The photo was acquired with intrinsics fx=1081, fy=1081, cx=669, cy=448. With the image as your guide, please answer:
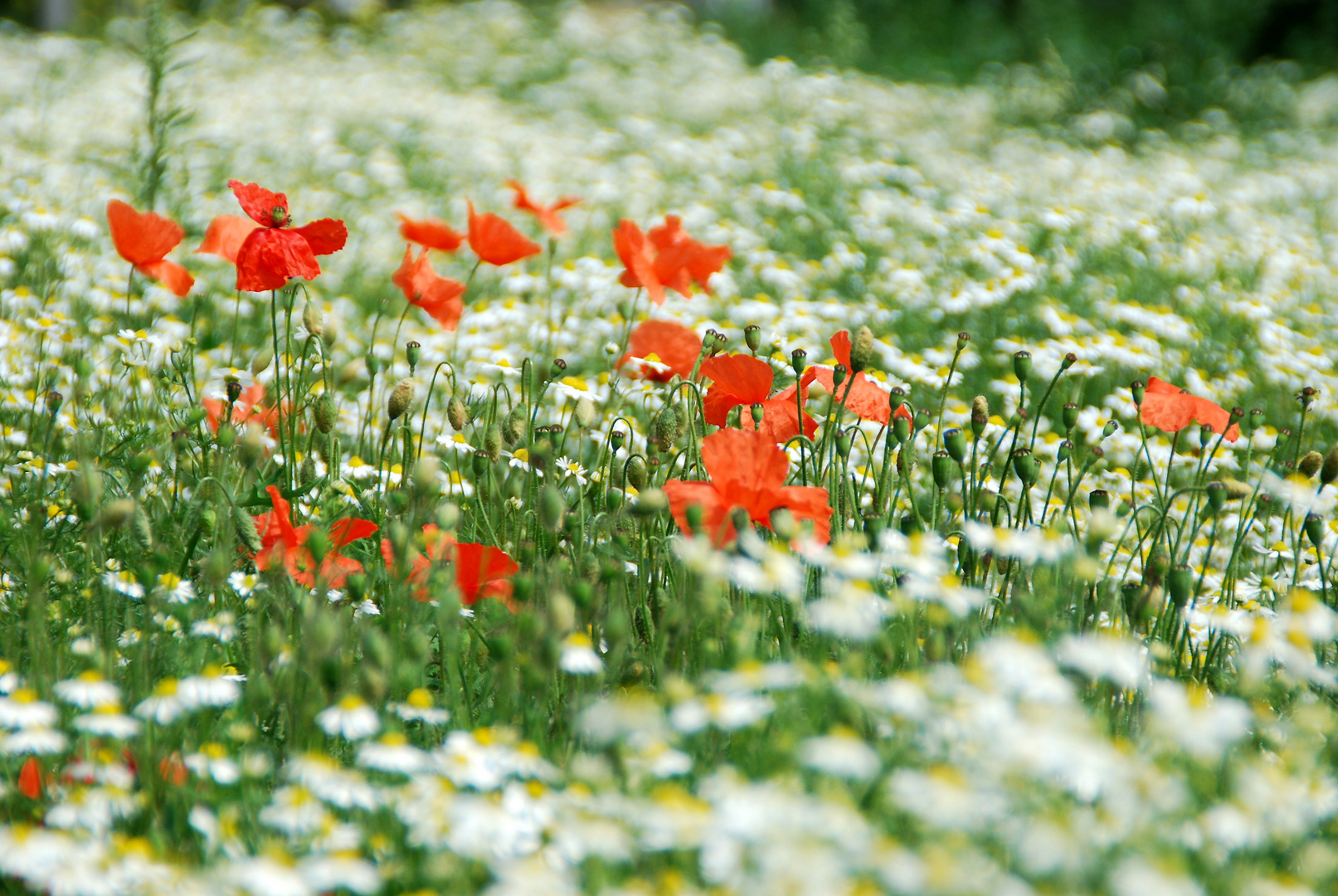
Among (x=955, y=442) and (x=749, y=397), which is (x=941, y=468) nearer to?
(x=955, y=442)

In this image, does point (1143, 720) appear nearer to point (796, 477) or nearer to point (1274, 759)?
point (1274, 759)

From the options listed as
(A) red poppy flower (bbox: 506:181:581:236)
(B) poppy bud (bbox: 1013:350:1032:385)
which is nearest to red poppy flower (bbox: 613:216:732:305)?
(A) red poppy flower (bbox: 506:181:581:236)

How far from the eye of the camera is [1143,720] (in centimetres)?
183

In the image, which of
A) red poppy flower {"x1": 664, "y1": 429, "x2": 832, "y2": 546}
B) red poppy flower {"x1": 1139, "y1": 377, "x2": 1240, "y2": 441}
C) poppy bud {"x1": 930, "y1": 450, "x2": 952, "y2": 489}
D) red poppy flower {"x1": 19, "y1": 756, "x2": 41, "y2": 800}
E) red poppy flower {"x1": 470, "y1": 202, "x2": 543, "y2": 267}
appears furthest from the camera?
red poppy flower {"x1": 470, "y1": 202, "x2": 543, "y2": 267}

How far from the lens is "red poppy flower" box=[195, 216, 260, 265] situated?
2297 mm

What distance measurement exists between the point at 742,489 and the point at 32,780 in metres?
1.10

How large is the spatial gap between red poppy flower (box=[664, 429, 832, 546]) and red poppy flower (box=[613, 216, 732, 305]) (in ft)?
2.40

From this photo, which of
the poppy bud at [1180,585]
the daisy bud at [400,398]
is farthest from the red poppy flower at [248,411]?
the poppy bud at [1180,585]

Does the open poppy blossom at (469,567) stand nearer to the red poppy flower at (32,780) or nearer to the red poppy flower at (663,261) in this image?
the red poppy flower at (32,780)

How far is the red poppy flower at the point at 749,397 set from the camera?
2.14 m

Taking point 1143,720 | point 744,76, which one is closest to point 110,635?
point 1143,720

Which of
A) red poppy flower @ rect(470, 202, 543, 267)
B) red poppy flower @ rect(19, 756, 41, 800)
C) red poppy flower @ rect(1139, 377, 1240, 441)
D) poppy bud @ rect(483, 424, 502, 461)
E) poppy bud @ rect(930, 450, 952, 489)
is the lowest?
red poppy flower @ rect(19, 756, 41, 800)

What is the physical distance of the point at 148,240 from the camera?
7.72ft

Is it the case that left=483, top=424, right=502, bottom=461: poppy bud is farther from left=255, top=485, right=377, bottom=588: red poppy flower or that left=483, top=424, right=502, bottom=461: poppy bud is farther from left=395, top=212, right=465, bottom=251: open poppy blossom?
left=395, top=212, right=465, bottom=251: open poppy blossom
